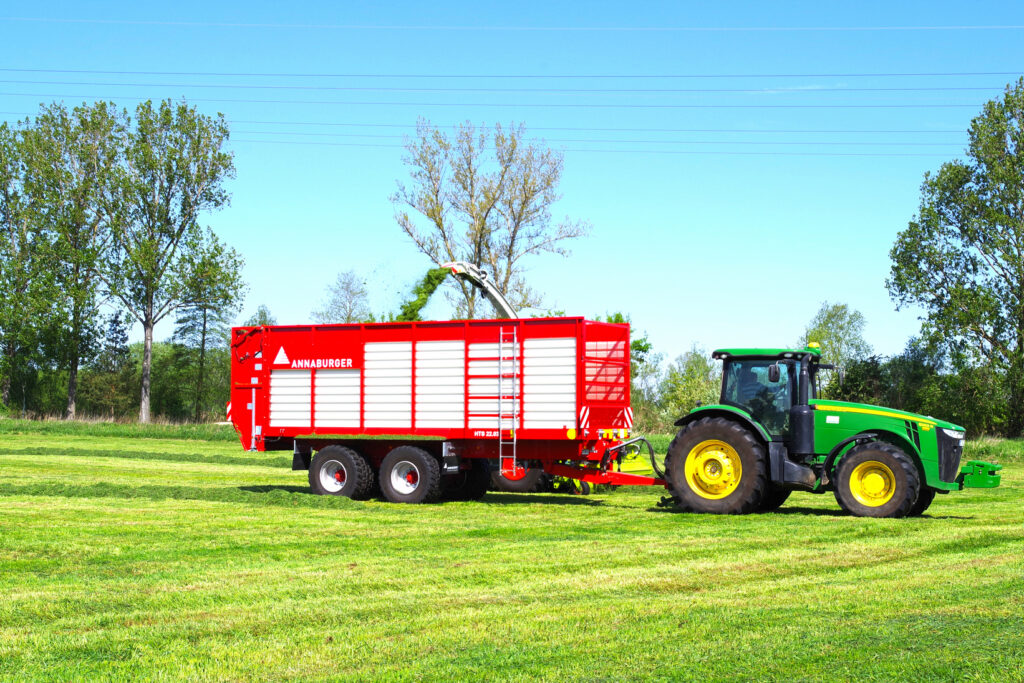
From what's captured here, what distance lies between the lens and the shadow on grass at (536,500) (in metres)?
16.6

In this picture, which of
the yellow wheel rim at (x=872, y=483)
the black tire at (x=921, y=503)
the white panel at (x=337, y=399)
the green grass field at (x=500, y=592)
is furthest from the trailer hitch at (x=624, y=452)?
the white panel at (x=337, y=399)

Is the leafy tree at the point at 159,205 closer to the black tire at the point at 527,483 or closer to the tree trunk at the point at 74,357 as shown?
the tree trunk at the point at 74,357

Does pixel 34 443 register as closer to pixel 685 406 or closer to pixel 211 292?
pixel 211 292

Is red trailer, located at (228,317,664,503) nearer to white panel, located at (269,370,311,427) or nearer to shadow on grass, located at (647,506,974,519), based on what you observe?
white panel, located at (269,370,311,427)

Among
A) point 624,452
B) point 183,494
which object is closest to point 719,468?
point 624,452

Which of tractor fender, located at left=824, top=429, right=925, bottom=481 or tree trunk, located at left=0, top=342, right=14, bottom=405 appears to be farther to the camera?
tree trunk, located at left=0, top=342, right=14, bottom=405

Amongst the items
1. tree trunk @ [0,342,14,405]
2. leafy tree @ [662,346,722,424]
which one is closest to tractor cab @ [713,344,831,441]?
leafy tree @ [662,346,722,424]

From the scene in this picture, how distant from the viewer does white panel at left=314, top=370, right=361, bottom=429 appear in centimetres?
1703

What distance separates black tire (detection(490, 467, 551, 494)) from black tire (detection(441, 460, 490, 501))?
787 millimetres

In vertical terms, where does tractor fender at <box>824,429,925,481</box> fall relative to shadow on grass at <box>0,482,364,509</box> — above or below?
above

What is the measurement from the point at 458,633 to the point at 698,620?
174 cm

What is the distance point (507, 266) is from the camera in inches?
1650

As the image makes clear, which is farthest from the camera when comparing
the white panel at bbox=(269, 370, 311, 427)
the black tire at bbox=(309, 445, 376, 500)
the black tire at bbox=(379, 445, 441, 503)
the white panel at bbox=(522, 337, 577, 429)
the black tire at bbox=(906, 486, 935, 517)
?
the white panel at bbox=(269, 370, 311, 427)

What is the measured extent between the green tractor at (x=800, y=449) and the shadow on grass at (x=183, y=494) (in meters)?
5.17
